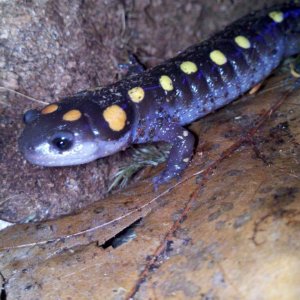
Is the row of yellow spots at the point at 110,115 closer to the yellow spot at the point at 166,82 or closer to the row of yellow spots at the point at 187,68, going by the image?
the row of yellow spots at the point at 187,68

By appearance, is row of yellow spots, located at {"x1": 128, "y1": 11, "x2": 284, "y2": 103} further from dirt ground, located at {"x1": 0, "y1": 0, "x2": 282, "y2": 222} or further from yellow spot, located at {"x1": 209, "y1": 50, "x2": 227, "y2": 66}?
dirt ground, located at {"x1": 0, "y1": 0, "x2": 282, "y2": 222}

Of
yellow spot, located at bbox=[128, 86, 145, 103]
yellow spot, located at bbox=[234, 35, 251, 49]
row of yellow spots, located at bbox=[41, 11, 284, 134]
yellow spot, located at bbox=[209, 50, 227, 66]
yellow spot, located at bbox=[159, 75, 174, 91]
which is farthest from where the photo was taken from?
yellow spot, located at bbox=[234, 35, 251, 49]

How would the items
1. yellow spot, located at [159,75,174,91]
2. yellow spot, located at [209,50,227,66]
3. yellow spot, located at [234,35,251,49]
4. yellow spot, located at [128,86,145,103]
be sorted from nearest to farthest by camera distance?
yellow spot, located at [128,86,145,103] < yellow spot, located at [159,75,174,91] < yellow spot, located at [209,50,227,66] < yellow spot, located at [234,35,251,49]

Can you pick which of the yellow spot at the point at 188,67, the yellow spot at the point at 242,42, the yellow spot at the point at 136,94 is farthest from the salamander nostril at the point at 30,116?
the yellow spot at the point at 242,42

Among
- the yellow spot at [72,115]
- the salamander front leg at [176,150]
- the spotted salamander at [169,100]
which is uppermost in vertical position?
the yellow spot at [72,115]

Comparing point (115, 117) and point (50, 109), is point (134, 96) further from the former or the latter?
point (50, 109)

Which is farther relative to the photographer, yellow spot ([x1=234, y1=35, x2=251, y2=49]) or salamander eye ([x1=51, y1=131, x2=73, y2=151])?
yellow spot ([x1=234, y1=35, x2=251, y2=49])

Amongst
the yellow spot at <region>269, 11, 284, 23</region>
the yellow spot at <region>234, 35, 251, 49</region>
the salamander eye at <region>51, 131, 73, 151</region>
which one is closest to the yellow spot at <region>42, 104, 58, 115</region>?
the salamander eye at <region>51, 131, 73, 151</region>

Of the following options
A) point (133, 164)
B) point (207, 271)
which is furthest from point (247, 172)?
point (133, 164)
